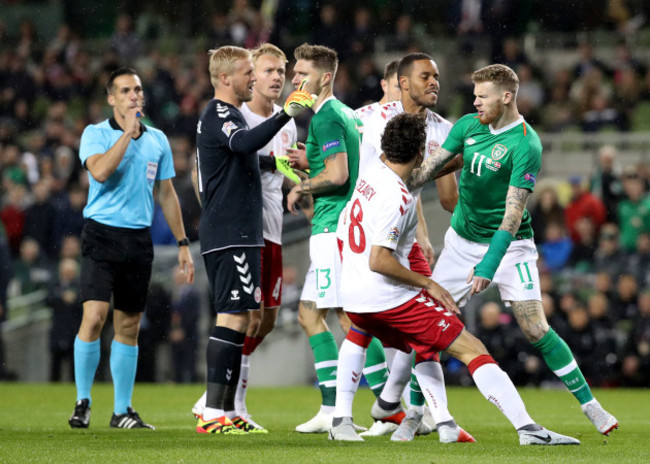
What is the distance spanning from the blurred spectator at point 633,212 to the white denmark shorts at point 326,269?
8020 millimetres

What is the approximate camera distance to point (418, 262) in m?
7.46

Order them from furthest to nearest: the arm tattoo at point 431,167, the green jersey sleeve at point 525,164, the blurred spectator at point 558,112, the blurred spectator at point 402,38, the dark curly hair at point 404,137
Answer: the blurred spectator at point 402,38
the blurred spectator at point 558,112
the arm tattoo at point 431,167
the green jersey sleeve at point 525,164
the dark curly hair at point 404,137

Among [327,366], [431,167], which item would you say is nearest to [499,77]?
[431,167]

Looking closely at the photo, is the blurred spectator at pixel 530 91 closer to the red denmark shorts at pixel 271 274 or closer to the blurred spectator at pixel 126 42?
the blurred spectator at pixel 126 42

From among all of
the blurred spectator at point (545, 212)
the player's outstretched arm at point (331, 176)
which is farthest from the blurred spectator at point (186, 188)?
the player's outstretched arm at point (331, 176)

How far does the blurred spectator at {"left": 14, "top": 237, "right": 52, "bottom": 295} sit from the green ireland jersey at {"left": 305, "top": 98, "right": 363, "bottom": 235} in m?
8.95

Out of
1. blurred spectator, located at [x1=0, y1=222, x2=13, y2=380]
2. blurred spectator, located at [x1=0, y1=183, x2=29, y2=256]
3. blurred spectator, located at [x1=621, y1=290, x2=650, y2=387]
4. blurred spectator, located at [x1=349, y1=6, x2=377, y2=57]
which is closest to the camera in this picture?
blurred spectator, located at [x1=621, y1=290, x2=650, y2=387]

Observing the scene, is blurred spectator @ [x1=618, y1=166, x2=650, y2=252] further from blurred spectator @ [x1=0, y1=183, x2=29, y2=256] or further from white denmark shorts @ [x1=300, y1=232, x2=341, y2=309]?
blurred spectator @ [x1=0, y1=183, x2=29, y2=256]

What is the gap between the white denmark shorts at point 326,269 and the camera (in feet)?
24.3

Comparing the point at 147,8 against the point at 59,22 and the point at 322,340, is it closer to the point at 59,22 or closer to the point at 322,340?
the point at 59,22

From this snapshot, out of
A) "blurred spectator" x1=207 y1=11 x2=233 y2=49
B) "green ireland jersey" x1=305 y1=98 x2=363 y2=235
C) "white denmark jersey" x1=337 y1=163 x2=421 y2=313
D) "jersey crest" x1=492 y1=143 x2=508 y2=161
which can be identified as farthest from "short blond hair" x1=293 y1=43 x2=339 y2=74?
"blurred spectator" x1=207 y1=11 x2=233 y2=49

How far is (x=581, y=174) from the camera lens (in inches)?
679

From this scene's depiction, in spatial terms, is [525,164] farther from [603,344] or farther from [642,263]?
[642,263]

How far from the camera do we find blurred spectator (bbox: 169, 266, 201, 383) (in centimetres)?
1477
